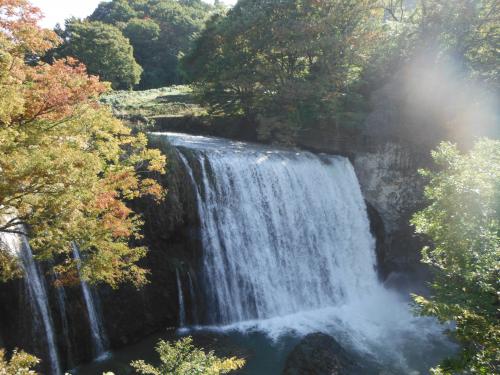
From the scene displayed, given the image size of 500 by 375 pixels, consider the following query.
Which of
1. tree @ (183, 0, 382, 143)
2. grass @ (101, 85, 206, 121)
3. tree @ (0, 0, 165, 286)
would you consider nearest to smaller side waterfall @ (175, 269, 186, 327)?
tree @ (0, 0, 165, 286)

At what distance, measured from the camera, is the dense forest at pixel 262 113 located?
7359 millimetres

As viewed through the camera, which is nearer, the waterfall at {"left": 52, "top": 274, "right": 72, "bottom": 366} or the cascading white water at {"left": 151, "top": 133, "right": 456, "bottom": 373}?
the waterfall at {"left": 52, "top": 274, "right": 72, "bottom": 366}

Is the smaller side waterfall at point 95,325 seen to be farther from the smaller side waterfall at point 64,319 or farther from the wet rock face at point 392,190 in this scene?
the wet rock face at point 392,190

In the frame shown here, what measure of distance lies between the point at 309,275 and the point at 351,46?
1215cm

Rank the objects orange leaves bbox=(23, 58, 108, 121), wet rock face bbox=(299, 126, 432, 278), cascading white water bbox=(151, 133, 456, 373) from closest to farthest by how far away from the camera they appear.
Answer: orange leaves bbox=(23, 58, 108, 121), cascading white water bbox=(151, 133, 456, 373), wet rock face bbox=(299, 126, 432, 278)

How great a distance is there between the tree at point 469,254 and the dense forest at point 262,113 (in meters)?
0.03

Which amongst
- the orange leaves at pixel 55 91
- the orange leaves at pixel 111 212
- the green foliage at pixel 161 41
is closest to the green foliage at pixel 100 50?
the green foliage at pixel 161 41

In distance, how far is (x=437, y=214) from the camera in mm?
8656

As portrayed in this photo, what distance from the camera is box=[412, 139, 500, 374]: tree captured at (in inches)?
260

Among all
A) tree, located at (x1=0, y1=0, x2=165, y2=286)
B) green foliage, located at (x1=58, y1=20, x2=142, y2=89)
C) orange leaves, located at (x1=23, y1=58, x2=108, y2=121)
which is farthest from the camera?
green foliage, located at (x1=58, y1=20, x2=142, y2=89)

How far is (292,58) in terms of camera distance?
23031 mm

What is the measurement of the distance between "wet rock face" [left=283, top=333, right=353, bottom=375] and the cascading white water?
2272mm

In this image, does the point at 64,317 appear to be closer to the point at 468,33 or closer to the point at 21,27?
the point at 21,27

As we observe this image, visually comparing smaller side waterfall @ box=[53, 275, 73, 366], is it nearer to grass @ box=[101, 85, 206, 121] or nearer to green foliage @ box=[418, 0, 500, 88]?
grass @ box=[101, 85, 206, 121]
